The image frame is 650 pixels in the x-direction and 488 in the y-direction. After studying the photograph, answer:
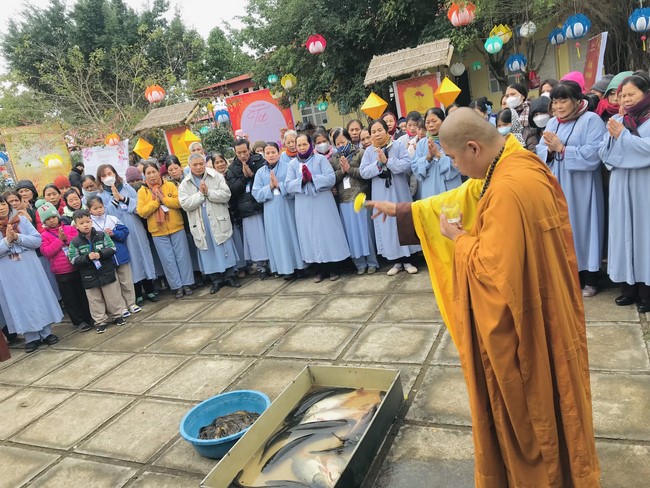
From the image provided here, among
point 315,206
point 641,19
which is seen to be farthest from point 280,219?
point 641,19

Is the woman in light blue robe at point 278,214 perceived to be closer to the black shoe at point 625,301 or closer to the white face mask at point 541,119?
the white face mask at point 541,119

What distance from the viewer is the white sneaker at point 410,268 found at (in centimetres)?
611

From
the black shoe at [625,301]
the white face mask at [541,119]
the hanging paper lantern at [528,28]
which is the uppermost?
the hanging paper lantern at [528,28]

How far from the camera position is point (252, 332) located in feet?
17.4

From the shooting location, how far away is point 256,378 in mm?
4297

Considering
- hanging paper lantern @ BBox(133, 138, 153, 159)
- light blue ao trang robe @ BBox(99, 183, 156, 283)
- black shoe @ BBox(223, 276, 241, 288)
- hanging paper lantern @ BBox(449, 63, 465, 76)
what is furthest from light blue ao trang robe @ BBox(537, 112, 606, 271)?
hanging paper lantern @ BBox(449, 63, 465, 76)

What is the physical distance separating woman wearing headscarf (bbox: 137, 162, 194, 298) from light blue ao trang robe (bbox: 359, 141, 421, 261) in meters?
2.75

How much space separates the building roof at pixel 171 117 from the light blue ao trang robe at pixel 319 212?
14.2ft

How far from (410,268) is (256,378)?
264 cm

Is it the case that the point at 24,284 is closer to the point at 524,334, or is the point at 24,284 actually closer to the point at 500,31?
the point at 524,334

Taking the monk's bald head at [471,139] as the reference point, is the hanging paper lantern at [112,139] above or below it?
above

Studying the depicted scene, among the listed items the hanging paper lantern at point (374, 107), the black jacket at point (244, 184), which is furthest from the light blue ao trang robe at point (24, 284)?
the hanging paper lantern at point (374, 107)

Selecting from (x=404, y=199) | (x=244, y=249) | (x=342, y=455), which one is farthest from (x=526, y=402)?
(x=244, y=249)

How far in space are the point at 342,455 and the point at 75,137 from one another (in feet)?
52.4
